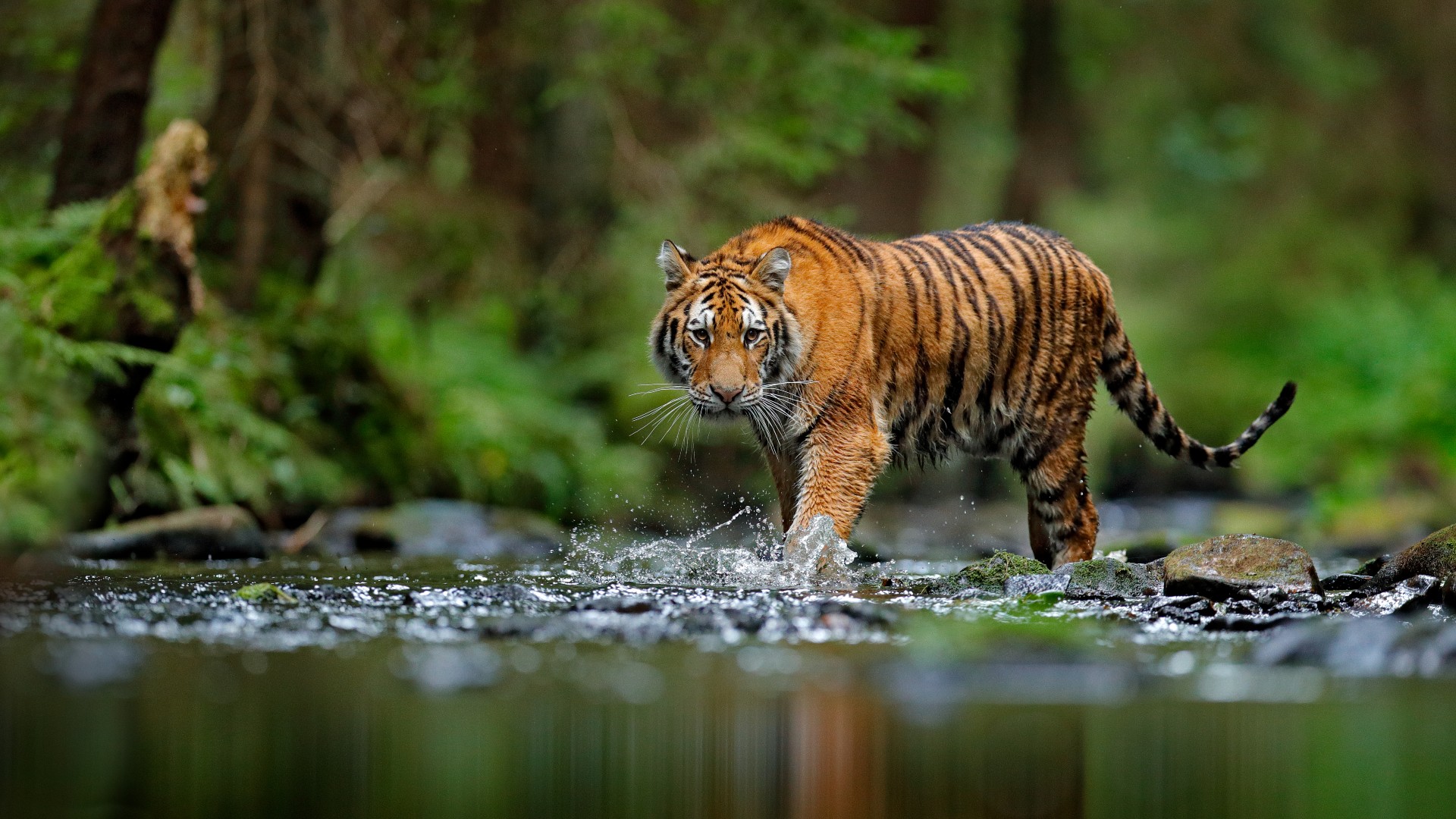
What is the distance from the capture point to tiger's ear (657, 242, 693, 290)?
7234 mm

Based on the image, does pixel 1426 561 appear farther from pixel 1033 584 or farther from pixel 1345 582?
pixel 1033 584

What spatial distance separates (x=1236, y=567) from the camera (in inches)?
254

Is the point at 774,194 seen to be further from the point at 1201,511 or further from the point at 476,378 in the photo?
the point at 1201,511

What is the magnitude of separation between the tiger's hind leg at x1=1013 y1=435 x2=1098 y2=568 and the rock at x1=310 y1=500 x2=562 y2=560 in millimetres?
2950

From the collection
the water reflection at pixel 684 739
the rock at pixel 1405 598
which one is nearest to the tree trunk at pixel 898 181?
the rock at pixel 1405 598

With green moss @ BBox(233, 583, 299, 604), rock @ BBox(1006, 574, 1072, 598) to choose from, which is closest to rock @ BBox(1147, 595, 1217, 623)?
rock @ BBox(1006, 574, 1072, 598)

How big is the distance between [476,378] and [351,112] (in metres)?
2.76

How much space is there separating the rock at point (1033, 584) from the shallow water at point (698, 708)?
1.70 ft

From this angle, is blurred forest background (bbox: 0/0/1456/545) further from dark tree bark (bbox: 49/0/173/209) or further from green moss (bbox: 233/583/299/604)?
green moss (bbox: 233/583/299/604)

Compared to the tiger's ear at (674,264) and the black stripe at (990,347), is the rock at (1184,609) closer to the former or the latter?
the black stripe at (990,347)

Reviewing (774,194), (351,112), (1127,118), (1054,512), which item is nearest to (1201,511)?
(774,194)

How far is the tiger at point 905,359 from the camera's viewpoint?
23.0 feet

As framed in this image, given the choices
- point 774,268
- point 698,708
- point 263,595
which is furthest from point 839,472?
point 698,708

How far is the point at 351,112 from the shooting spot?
36.9 ft
